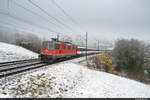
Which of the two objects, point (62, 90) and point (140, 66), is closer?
point (62, 90)

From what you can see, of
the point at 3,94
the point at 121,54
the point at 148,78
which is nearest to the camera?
the point at 3,94

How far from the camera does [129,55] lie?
35.2 meters

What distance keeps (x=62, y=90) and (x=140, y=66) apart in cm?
3879

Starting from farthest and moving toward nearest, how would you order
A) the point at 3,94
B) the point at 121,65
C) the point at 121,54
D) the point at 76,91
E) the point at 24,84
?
the point at 121,54 → the point at 121,65 → the point at 76,91 → the point at 24,84 → the point at 3,94

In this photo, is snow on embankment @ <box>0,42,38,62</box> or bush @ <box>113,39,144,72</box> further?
bush @ <box>113,39,144,72</box>

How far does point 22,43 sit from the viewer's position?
94.8 feet

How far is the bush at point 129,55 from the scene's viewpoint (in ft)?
111

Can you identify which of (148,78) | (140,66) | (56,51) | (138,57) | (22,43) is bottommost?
(148,78)

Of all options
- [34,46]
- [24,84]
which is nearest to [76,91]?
[24,84]

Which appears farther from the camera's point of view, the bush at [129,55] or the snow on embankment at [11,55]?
the bush at [129,55]

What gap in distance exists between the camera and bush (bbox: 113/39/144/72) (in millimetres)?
33906

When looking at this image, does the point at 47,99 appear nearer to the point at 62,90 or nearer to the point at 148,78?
the point at 62,90

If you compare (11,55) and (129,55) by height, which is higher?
(11,55)

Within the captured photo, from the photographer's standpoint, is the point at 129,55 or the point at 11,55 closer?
the point at 11,55
